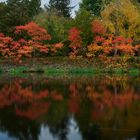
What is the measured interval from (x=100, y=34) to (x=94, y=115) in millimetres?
28660

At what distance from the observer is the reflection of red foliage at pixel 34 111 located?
14.7 meters

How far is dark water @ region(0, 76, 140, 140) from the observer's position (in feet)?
37.5

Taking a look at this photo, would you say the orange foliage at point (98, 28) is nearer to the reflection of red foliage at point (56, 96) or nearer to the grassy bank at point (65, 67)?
the grassy bank at point (65, 67)

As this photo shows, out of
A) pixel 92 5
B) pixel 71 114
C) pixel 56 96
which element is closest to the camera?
pixel 71 114

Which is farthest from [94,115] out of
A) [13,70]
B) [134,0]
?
[134,0]

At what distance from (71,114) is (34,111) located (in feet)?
6.00

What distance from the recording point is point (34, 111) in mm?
15750

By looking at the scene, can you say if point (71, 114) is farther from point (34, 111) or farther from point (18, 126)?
point (18, 126)

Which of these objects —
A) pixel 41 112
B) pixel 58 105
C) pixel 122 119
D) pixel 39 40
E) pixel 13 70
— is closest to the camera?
pixel 122 119

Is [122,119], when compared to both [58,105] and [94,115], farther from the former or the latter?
[58,105]

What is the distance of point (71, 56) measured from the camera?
41562 millimetres

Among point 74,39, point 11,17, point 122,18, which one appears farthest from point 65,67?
point 11,17

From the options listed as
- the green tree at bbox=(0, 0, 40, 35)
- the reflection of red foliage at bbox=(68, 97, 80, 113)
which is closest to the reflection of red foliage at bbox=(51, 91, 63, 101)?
the reflection of red foliage at bbox=(68, 97, 80, 113)

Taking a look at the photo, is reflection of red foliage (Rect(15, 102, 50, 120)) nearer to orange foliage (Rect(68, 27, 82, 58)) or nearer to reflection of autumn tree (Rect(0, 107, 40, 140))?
reflection of autumn tree (Rect(0, 107, 40, 140))
